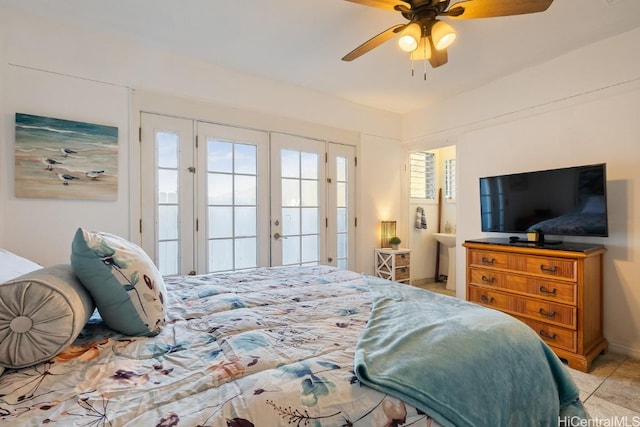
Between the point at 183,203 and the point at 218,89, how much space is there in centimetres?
119

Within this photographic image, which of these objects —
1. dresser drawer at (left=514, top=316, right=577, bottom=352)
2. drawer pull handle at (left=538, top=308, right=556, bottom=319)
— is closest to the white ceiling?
drawer pull handle at (left=538, top=308, right=556, bottom=319)

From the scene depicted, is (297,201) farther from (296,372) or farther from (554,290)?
(296,372)

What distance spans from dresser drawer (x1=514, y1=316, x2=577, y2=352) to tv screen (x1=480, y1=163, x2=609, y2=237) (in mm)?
792

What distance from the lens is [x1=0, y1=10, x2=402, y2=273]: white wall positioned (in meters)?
2.18

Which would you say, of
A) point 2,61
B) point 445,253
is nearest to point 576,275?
point 445,253

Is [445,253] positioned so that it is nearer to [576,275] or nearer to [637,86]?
[576,275]

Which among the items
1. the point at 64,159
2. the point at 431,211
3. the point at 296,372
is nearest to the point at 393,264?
the point at 431,211

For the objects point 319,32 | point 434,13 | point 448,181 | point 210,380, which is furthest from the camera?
point 448,181

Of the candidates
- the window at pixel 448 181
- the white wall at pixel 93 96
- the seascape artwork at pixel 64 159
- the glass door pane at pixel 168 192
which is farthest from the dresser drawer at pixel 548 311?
the seascape artwork at pixel 64 159

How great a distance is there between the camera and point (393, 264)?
3.97 meters

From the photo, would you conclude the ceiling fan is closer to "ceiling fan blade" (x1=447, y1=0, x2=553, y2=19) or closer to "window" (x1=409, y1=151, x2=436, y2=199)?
"ceiling fan blade" (x1=447, y1=0, x2=553, y2=19)

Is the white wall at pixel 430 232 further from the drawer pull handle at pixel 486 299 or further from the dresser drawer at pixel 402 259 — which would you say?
the drawer pull handle at pixel 486 299

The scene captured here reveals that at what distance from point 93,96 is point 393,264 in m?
3.59

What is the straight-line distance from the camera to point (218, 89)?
3016mm
